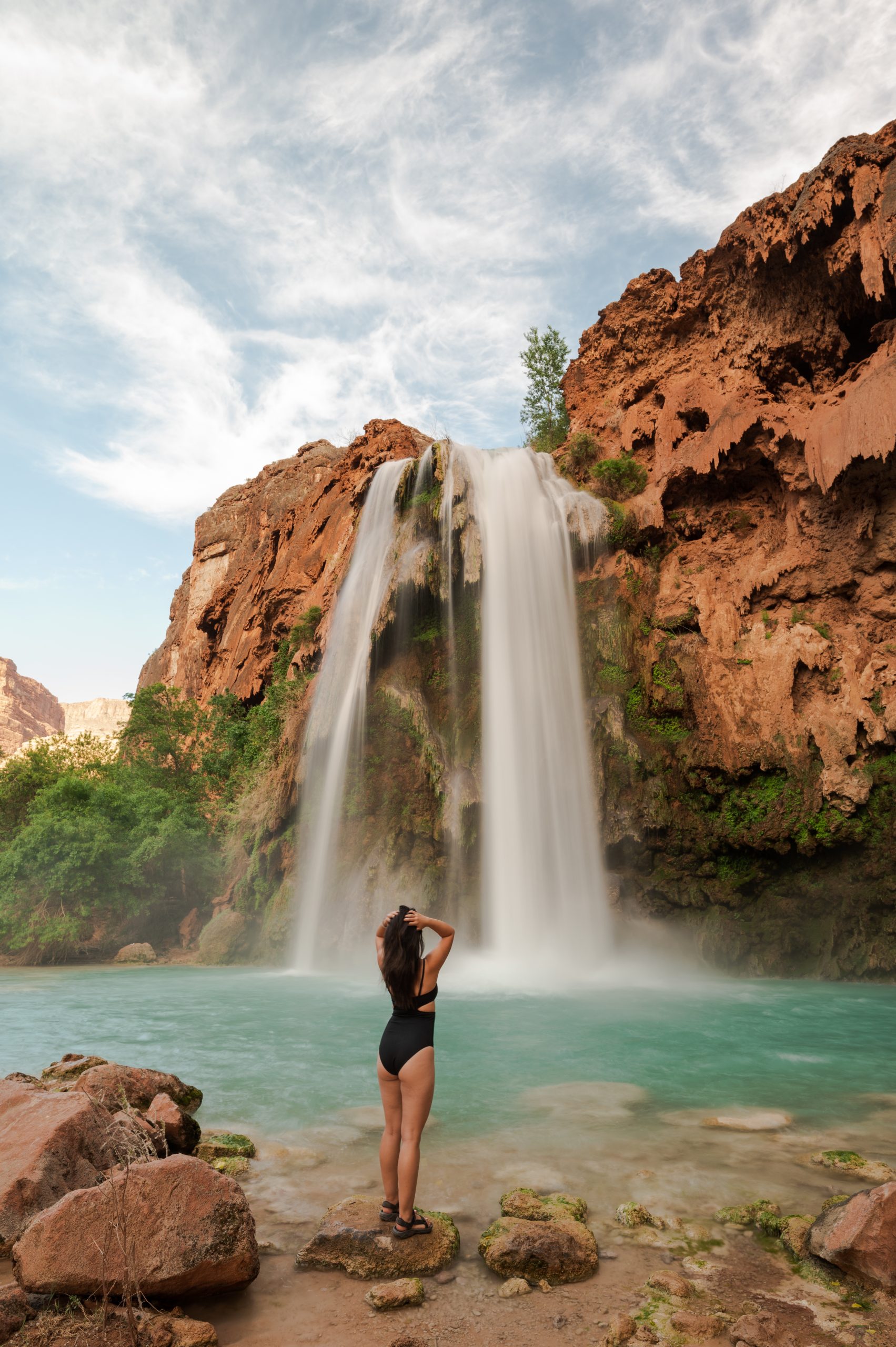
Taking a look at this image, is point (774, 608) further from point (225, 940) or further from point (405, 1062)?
point (405, 1062)

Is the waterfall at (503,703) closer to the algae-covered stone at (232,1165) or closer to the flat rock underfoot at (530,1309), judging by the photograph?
the algae-covered stone at (232,1165)

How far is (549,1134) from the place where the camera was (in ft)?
20.2

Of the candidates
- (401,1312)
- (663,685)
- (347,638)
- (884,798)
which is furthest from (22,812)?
(401,1312)

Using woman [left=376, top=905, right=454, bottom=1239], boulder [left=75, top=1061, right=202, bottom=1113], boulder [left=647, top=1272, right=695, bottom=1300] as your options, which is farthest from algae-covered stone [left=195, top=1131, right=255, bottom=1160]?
boulder [left=647, top=1272, right=695, bottom=1300]

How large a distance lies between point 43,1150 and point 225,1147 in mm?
1707

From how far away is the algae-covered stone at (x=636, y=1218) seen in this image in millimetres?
4469

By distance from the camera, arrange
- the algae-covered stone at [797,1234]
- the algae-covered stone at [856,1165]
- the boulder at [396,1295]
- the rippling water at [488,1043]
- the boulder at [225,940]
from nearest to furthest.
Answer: the boulder at [396,1295] < the algae-covered stone at [797,1234] < the algae-covered stone at [856,1165] < the rippling water at [488,1043] < the boulder at [225,940]

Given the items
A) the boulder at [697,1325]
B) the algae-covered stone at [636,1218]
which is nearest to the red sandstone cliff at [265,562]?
the algae-covered stone at [636,1218]

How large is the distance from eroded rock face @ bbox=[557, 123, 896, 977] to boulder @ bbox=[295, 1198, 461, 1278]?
14832 millimetres

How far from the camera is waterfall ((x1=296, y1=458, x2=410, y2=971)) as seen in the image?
2077 cm

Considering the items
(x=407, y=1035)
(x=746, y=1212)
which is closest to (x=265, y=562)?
(x=407, y=1035)

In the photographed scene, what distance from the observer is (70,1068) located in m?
7.30

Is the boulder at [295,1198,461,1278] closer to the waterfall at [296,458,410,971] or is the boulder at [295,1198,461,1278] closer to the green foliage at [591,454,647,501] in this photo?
the waterfall at [296,458,410,971]

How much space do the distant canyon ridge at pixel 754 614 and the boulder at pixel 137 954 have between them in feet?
8.40
